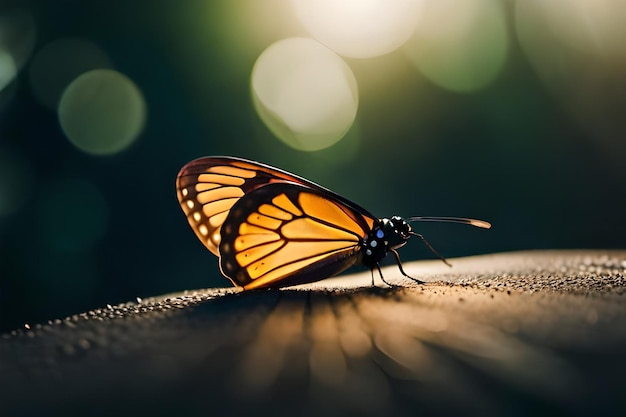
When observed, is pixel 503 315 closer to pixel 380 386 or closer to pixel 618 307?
pixel 618 307

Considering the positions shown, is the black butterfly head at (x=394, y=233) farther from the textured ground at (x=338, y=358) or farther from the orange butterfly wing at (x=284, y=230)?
the textured ground at (x=338, y=358)

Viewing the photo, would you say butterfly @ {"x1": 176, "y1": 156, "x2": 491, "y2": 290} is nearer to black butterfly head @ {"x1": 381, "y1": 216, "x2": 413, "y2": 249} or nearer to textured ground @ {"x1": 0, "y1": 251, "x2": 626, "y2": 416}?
black butterfly head @ {"x1": 381, "y1": 216, "x2": 413, "y2": 249}

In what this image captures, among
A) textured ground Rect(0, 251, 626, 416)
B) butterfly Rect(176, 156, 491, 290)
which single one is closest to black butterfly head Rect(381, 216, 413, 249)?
butterfly Rect(176, 156, 491, 290)

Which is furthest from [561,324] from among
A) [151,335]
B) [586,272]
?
[151,335]

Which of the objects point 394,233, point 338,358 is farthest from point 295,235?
point 338,358

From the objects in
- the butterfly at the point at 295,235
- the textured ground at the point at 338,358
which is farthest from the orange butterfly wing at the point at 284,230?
the textured ground at the point at 338,358

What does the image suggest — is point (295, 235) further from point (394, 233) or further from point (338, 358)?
point (338, 358)
